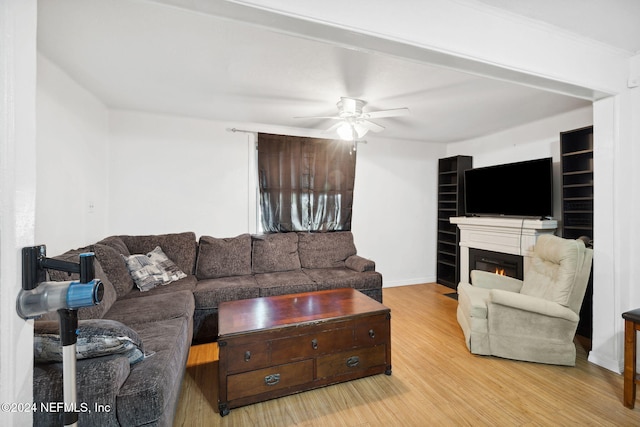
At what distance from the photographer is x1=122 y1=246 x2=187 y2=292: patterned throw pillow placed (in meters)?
2.75

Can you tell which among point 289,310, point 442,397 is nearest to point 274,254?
point 289,310

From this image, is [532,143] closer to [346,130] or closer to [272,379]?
[346,130]

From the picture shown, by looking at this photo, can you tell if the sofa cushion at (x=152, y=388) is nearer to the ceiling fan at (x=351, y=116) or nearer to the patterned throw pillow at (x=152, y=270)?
the patterned throw pillow at (x=152, y=270)

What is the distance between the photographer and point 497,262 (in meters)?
3.77

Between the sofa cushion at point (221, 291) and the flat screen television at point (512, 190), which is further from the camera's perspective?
the flat screen television at point (512, 190)

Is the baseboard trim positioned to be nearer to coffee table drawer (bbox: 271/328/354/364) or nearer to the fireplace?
the fireplace

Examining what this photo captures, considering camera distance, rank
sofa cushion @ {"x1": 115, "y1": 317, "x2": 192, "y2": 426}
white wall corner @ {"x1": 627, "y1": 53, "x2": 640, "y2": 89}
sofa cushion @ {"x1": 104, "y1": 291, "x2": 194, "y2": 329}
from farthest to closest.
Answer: white wall corner @ {"x1": 627, "y1": 53, "x2": 640, "y2": 89}
sofa cushion @ {"x1": 104, "y1": 291, "x2": 194, "y2": 329}
sofa cushion @ {"x1": 115, "y1": 317, "x2": 192, "y2": 426}

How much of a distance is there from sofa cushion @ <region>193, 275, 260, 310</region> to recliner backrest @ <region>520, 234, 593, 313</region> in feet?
8.71

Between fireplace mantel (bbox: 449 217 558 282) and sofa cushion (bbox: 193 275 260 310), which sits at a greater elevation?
fireplace mantel (bbox: 449 217 558 282)

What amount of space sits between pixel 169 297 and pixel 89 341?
1349mm

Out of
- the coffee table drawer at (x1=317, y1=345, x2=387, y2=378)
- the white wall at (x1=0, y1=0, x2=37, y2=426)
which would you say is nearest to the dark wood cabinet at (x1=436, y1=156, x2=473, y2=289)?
the coffee table drawer at (x1=317, y1=345, x2=387, y2=378)

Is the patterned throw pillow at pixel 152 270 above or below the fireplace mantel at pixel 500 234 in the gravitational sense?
below

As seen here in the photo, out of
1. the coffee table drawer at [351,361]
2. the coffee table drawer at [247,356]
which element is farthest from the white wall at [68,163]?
the coffee table drawer at [351,361]

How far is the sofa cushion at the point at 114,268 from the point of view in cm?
243
